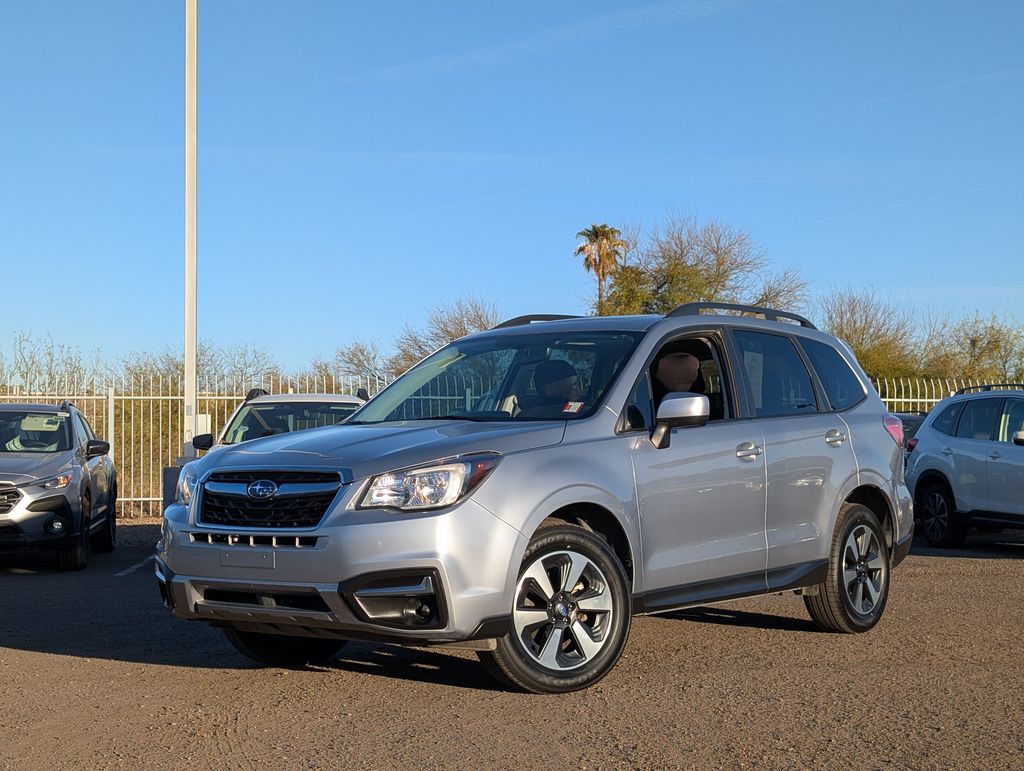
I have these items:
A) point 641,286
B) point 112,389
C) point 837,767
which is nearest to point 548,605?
point 837,767

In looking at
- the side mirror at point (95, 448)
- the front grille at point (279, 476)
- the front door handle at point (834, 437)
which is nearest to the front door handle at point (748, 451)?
the front door handle at point (834, 437)

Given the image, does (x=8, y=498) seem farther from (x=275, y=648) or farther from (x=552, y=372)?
(x=552, y=372)

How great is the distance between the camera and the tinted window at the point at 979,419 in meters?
13.6

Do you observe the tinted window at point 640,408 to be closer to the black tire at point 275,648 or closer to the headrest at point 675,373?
the headrest at point 675,373

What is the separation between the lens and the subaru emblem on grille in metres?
5.90

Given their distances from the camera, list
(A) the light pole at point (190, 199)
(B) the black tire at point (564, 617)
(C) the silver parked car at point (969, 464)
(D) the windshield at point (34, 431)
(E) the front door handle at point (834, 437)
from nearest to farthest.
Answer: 1. (B) the black tire at point (564, 617)
2. (E) the front door handle at point (834, 437)
3. (C) the silver parked car at point (969, 464)
4. (D) the windshield at point (34, 431)
5. (A) the light pole at point (190, 199)

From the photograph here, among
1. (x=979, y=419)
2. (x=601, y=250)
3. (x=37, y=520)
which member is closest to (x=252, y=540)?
(x=37, y=520)

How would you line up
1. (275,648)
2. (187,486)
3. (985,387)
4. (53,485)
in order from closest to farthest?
(187,486) → (275,648) → (53,485) → (985,387)

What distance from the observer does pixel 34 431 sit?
1369cm

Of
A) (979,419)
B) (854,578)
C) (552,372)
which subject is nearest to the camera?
(552,372)

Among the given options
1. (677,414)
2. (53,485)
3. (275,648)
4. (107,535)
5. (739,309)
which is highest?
(739,309)

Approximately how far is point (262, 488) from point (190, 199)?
1368 cm

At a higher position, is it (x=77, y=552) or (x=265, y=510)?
(x=265, y=510)

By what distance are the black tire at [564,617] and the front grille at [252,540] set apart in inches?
37.9
